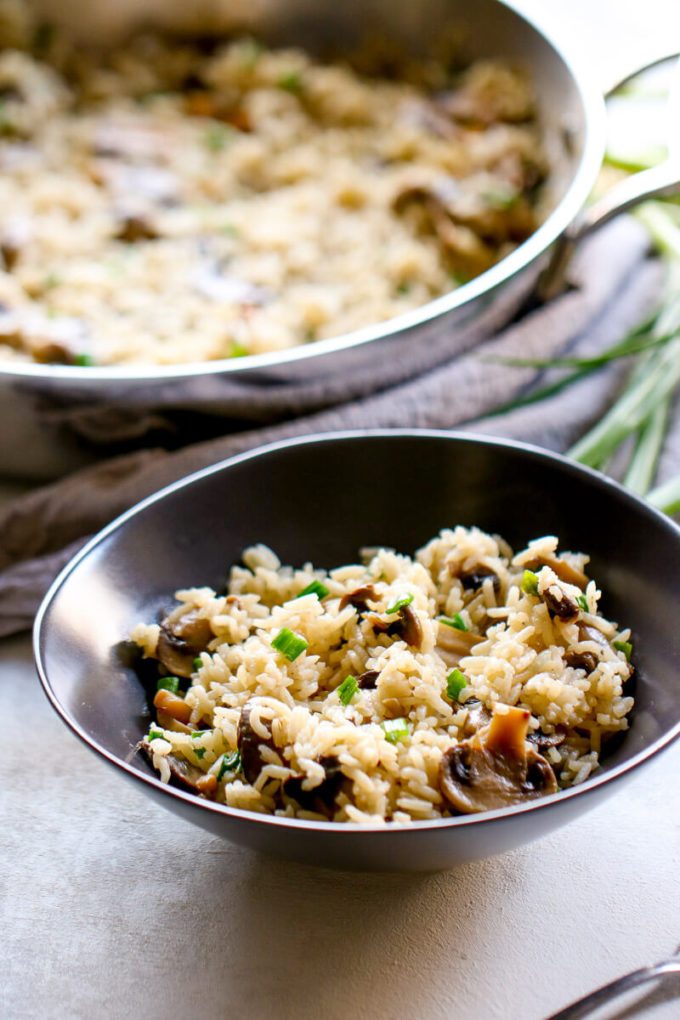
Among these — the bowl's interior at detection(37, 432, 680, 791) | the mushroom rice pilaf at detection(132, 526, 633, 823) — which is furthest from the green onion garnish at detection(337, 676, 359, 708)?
the bowl's interior at detection(37, 432, 680, 791)

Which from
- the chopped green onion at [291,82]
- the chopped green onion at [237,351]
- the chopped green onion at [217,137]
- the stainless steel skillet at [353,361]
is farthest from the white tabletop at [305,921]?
the chopped green onion at [291,82]

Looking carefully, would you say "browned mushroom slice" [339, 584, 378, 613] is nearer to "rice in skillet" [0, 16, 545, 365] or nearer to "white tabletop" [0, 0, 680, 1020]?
"white tabletop" [0, 0, 680, 1020]

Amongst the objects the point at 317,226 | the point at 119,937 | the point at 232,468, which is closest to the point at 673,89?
the point at 317,226

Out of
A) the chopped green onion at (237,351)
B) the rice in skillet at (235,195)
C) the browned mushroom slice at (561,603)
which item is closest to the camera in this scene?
the browned mushroom slice at (561,603)

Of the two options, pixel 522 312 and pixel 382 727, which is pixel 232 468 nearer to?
pixel 382 727

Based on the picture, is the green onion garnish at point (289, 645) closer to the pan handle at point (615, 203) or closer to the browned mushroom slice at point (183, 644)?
the browned mushroom slice at point (183, 644)

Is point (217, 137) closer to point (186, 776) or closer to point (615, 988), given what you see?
point (186, 776)
